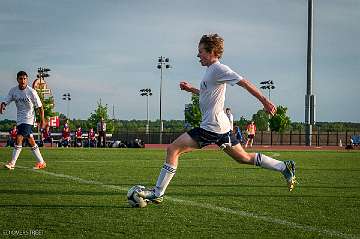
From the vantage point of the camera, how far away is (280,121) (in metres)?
97.0

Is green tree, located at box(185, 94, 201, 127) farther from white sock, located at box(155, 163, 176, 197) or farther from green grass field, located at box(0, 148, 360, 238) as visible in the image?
white sock, located at box(155, 163, 176, 197)

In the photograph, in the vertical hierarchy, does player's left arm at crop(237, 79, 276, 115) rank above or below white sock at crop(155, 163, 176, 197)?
above

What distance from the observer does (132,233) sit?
5441mm

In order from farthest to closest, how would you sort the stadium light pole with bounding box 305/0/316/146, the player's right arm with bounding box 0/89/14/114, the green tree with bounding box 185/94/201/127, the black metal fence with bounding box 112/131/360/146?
the green tree with bounding box 185/94/201/127
the black metal fence with bounding box 112/131/360/146
the stadium light pole with bounding box 305/0/316/146
the player's right arm with bounding box 0/89/14/114

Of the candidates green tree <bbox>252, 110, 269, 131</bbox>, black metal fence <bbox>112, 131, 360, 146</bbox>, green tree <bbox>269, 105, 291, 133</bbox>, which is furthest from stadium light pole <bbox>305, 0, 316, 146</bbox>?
green tree <bbox>252, 110, 269, 131</bbox>

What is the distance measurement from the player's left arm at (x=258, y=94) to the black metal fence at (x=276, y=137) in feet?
208

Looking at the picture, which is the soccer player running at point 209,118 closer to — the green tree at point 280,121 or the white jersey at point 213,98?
Answer: the white jersey at point 213,98

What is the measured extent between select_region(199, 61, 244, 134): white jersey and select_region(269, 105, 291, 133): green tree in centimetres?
9049

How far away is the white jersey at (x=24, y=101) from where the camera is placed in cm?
1396

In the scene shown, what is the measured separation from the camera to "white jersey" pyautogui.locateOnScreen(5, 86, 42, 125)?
14.0 meters

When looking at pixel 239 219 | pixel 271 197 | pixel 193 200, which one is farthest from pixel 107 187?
pixel 239 219

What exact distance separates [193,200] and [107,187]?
2.19m

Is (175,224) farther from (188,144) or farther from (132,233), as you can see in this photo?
(188,144)

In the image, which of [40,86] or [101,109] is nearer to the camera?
[40,86]
